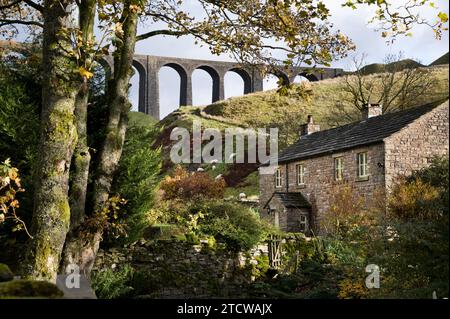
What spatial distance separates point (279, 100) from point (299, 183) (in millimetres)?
30674

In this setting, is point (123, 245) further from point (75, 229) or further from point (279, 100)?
point (279, 100)

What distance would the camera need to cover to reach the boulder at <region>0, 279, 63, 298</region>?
3.77m

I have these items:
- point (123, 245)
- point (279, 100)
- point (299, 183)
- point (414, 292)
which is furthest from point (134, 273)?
point (279, 100)

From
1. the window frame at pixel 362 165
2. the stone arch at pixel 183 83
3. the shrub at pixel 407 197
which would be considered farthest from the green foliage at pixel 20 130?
the stone arch at pixel 183 83

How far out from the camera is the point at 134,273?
→ 1270 centimetres

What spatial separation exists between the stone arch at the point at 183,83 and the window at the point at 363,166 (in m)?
38.9

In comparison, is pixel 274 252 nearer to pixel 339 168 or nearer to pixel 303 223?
pixel 339 168

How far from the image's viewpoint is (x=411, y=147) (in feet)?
62.5

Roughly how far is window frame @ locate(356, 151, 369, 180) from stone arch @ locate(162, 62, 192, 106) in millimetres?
38873

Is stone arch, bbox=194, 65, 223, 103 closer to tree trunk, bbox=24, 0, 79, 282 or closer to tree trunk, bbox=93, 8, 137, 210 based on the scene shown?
tree trunk, bbox=93, 8, 137, 210

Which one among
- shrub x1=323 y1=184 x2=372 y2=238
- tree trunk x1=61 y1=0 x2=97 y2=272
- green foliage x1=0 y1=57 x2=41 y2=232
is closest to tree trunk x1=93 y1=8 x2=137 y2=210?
tree trunk x1=61 y1=0 x2=97 y2=272

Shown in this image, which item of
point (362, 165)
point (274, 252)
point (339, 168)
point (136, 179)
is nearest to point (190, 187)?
point (339, 168)
